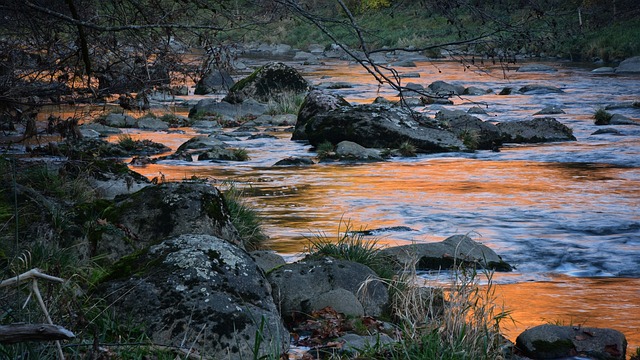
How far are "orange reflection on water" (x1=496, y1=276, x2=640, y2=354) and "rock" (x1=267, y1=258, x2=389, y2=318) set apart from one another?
3.84 ft

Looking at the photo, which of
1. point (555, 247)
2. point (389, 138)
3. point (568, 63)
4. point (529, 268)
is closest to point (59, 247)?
point (529, 268)

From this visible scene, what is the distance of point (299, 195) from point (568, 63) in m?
31.0

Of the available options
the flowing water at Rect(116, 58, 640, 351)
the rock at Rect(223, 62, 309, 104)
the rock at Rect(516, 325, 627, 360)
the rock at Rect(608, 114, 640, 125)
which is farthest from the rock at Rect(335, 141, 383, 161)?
the rock at Rect(516, 325, 627, 360)

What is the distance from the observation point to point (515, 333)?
797cm

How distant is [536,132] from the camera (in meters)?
21.6

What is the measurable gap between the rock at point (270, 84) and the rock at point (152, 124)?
4818 millimetres

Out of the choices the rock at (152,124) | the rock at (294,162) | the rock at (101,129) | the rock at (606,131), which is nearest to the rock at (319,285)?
the rock at (294,162)

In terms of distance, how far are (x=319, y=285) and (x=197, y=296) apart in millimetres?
1854

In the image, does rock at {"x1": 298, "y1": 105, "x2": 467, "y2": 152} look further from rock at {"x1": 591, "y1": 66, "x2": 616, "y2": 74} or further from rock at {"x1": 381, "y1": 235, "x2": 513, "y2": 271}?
Answer: rock at {"x1": 591, "y1": 66, "x2": 616, "y2": 74}

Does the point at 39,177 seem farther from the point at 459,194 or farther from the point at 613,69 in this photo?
the point at 613,69

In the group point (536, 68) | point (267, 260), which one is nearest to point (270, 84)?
point (536, 68)

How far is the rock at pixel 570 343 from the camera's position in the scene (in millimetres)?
7145

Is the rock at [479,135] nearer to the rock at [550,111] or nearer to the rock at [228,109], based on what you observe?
the rock at [550,111]

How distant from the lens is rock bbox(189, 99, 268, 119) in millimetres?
26459
